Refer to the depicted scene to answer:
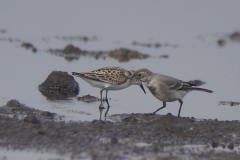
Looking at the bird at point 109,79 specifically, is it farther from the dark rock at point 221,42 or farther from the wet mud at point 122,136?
the dark rock at point 221,42

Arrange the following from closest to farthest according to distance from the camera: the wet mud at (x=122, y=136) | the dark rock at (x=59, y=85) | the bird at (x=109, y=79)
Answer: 1. the wet mud at (x=122, y=136)
2. the bird at (x=109, y=79)
3. the dark rock at (x=59, y=85)

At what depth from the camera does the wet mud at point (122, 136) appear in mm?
8375

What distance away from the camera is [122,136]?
9234mm

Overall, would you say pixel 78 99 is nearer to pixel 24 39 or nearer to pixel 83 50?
pixel 83 50

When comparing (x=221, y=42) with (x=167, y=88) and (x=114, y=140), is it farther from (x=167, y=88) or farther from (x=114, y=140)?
(x=114, y=140)

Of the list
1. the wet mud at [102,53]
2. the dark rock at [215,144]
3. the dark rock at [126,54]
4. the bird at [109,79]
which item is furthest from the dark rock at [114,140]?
the dark rock at [126,54]

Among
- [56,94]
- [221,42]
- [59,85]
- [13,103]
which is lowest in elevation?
[13,103]

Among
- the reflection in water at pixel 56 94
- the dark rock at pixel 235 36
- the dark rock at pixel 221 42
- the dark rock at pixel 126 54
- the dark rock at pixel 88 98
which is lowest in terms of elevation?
the dark rock at pixel 88 98

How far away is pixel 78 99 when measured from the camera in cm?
1273

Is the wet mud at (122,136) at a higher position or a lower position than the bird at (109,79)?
lower

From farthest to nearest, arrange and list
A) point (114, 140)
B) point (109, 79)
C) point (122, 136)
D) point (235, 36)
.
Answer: point (235, 36), point (109, 79), point (122, 136), point (114, 140)

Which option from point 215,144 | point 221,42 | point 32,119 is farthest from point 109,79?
point 221,42

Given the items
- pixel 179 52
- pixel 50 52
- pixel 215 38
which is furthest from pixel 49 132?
pixel 215 38

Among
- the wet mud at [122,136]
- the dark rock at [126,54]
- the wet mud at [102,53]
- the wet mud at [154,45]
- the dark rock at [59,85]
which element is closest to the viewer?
the wet mud at [122,136]
